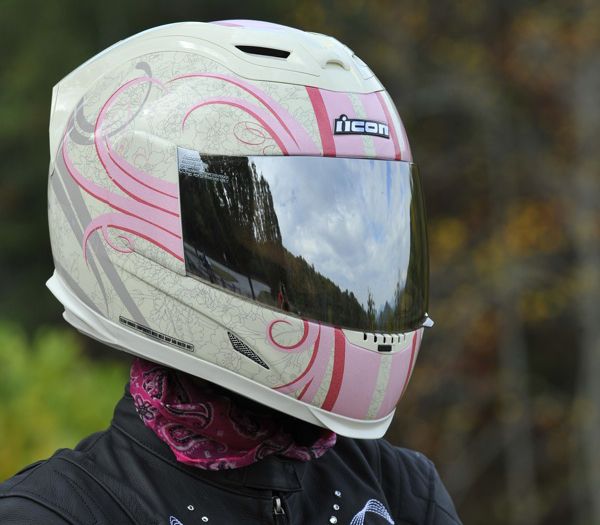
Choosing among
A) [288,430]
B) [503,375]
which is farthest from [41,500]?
[503,375]

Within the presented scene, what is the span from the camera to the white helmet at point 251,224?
80.5 inches

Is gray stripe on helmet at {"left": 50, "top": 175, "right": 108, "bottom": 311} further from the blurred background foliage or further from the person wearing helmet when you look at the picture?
the blurred background foliage

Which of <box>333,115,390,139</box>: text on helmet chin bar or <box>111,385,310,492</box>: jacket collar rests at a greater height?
<box>333,115,390,139</box>: text on helmet chin bar

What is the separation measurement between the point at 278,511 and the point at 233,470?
0.37 ft

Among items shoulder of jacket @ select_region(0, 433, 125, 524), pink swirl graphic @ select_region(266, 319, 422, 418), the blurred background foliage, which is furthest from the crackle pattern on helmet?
the blurred background foliage

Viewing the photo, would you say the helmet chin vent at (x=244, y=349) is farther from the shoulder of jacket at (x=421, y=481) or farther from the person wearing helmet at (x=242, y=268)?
the shoulder of jacket at (x=421, y=481)

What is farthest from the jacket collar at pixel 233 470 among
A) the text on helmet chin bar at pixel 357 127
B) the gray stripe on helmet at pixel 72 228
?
the text on helmet chin bar at pixel 357 127

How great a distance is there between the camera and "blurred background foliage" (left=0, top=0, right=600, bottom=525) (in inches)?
427

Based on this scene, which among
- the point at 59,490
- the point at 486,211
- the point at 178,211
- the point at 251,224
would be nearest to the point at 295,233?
the point at 251,224

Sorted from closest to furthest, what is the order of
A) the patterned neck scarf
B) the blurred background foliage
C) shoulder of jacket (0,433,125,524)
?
shoulder of jacket (0,433,125,524)
the patterned neck scarf
the blurred background foliage

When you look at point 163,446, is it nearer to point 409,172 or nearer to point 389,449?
point 389,449

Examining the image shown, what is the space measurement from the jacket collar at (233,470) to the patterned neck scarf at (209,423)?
0.05ft

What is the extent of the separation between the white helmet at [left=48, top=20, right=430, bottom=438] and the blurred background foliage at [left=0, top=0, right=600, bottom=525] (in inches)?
340

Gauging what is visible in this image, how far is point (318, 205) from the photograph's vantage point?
2.08 meters
